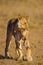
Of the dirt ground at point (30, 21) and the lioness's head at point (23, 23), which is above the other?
the lioness's head at point (23, 23)

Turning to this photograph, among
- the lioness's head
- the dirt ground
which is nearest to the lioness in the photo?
the lioness's head

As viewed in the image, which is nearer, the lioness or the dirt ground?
the lioness

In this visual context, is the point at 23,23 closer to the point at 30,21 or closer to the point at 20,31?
the point at 20,31

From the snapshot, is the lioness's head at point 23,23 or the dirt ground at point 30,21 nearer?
the lioness's head at point 23,23

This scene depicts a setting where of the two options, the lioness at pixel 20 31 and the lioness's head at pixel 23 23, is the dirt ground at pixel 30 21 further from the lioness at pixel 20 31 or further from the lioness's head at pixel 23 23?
the lioness's head at pixel 23 23

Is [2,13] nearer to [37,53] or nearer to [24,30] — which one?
[37,53]

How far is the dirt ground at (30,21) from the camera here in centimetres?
1120

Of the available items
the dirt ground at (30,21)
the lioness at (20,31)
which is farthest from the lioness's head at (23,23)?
the dirt ground at (30,21)

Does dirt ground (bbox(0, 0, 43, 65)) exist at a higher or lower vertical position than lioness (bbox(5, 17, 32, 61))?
lower

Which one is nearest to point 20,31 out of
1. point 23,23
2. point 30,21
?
point 23,23

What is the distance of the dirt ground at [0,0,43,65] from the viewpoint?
1120cm

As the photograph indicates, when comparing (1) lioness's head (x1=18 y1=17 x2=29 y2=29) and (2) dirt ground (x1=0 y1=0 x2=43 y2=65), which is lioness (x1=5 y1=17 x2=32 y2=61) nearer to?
(1) lioness's head (x1=18 y1=17 x2=29 y2=29)

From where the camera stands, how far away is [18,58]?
10758 millimetres

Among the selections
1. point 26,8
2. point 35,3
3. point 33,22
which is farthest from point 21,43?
point 35,3
